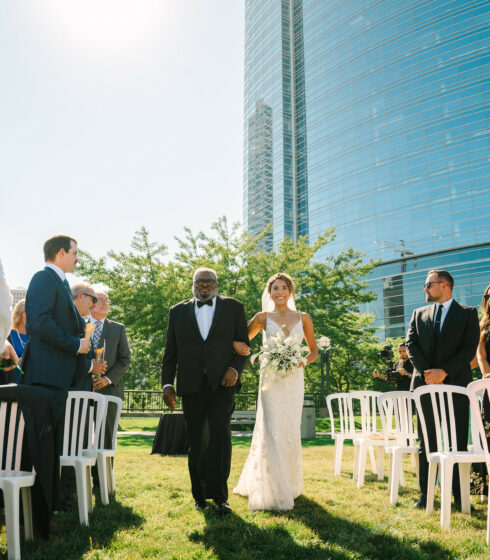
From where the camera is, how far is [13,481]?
307 centimetres

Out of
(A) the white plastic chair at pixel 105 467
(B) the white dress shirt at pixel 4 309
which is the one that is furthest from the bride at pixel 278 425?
(B) the white dress shirt at pixel 4 309

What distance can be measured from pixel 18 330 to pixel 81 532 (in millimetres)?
2672

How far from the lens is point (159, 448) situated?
34.5 feet

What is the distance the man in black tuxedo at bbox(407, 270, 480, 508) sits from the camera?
509cm

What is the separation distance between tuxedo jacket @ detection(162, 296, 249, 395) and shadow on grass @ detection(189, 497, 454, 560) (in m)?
1.28

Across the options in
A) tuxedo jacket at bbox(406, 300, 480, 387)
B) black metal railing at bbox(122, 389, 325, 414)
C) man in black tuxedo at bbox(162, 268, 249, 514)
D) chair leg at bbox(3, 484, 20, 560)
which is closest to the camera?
chair leg at bbox(3, 484, 20, 560)

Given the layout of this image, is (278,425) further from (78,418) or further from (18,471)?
(18,471)

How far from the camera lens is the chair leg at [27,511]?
3.54 m

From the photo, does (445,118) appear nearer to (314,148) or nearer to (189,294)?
(314,148)

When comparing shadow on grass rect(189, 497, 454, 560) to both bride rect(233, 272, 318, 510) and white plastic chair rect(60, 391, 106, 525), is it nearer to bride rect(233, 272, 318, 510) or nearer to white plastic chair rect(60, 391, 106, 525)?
bride rect(233, 272, 318, 510)

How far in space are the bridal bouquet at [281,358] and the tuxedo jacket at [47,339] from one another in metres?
2.04

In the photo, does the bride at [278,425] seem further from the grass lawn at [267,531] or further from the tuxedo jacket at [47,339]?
the tuxedo jacket at [47,339]

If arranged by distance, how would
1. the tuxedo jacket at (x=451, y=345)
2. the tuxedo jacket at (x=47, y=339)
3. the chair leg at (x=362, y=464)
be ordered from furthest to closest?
the chair leg at (x=362, y=464) → the tuxedo jacket at (x=451, y=345) → the tuxedo jacket at (x=47, y=339)

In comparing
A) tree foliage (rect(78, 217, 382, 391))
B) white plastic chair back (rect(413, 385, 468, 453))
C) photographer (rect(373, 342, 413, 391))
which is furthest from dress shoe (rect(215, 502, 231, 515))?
tree foliage (rect(78, 217, 382, 391))
